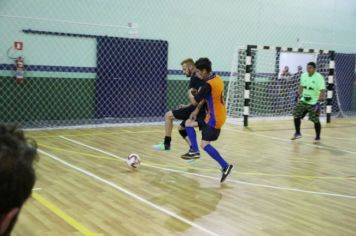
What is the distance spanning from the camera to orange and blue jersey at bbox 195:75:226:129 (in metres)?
5.77

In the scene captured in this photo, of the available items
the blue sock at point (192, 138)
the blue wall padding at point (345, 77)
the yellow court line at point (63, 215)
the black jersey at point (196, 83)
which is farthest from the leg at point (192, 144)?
the blue wall padding at point (345, 77)

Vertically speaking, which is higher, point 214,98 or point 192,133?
point 214,98

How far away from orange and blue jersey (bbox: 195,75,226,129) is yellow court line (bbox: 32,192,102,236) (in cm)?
226

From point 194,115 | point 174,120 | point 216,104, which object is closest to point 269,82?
point 174,120

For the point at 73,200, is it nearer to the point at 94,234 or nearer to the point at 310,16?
the point at 94,234

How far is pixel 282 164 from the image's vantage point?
7.22 m

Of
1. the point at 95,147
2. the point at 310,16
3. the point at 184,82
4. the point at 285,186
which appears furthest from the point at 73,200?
the point at 310,16

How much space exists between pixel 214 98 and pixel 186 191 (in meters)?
1.29

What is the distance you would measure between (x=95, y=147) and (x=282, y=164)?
3.31 m

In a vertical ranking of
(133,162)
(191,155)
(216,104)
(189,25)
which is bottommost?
(133,162)

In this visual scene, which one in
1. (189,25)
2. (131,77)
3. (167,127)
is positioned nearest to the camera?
(167,127)

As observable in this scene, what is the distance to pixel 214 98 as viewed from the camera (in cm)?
584

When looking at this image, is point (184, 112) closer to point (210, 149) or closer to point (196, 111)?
point (196, 111)

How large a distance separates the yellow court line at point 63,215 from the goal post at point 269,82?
351 inches
